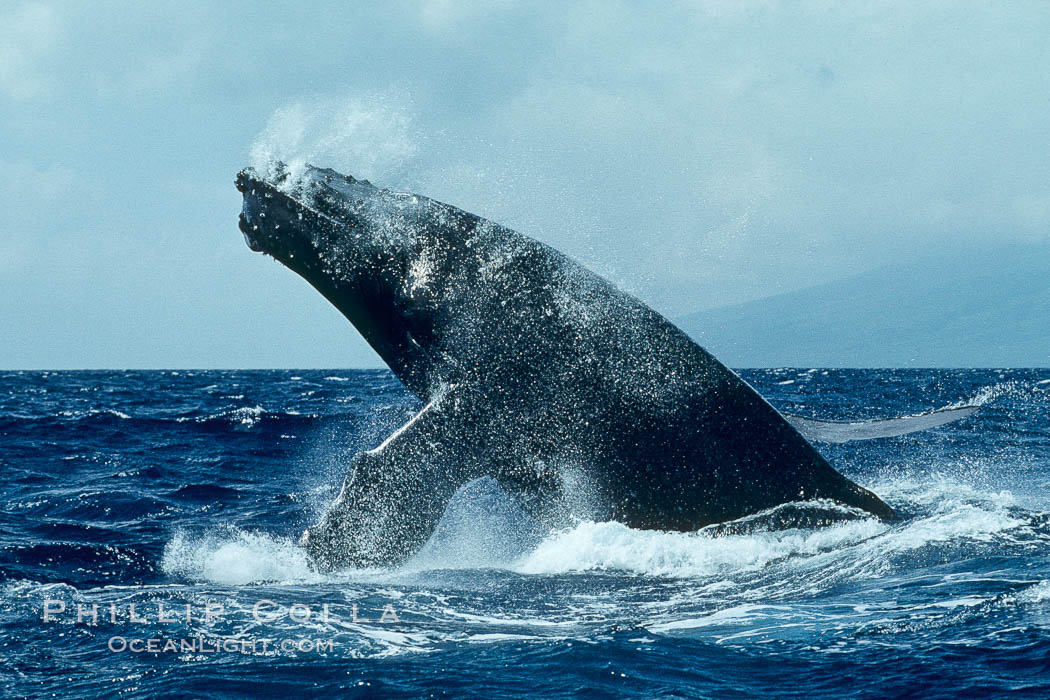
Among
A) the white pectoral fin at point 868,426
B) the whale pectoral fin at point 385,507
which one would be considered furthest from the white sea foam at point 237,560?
the white pectoral fin at point 868,426

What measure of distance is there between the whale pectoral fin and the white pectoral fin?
3.14 meters

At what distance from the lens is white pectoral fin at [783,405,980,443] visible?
27.0ft

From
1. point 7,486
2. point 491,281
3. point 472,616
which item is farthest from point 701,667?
point 7,486

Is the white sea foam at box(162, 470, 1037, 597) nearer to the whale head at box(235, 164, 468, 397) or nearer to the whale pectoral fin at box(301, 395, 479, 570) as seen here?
the whale pectoral fin at box(301, 395, 479, 570)

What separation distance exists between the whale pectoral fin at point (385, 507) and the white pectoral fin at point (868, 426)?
10.3 feet

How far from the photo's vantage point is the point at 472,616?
5992 mm

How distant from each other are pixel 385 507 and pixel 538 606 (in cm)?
160

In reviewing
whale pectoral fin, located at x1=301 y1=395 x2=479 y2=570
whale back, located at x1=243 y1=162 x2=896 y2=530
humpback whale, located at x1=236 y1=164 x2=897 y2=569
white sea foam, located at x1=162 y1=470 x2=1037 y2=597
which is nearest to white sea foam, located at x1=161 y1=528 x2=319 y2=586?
white sea foam, located at x1=162 y1=470 x2=1037 y2=597

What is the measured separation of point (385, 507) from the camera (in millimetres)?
7246

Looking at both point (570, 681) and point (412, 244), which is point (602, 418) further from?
point (570, 681)

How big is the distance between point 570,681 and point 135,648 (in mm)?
2515

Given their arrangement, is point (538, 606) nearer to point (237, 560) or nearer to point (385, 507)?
point (385, 507)

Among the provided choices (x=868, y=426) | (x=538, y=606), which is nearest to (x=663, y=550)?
(x=538, y=606)

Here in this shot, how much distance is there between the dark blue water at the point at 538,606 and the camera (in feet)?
15.5
